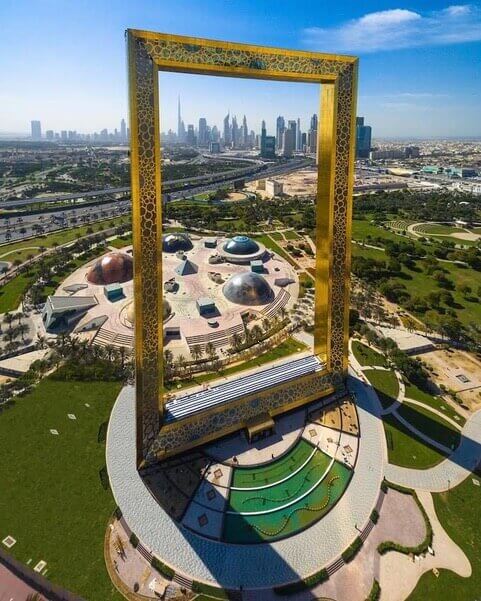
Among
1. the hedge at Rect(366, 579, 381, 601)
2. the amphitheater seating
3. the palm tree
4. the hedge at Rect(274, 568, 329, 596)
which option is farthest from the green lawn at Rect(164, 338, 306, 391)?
the hedge at Rect(366, 579, 381, 601)

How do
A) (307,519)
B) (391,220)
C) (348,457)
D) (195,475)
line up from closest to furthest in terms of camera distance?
(307,519)
(195,475)
(348,457)
(391,220)

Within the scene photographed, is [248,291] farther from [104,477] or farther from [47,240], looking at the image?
[47,240]

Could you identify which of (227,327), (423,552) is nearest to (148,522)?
(423,552)

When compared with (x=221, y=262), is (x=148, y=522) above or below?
below

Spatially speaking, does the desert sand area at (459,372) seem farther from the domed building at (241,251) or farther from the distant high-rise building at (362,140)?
the distant high-rise building at (362,140)

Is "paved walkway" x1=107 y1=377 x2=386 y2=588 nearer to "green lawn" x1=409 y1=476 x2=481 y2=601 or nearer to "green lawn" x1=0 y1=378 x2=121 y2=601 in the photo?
"green lawn" x1=0 y1=378 x2=121 y2=601

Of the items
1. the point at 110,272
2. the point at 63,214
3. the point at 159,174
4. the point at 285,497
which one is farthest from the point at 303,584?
the point at 63,214

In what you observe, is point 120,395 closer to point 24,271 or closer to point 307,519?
point 307,519
